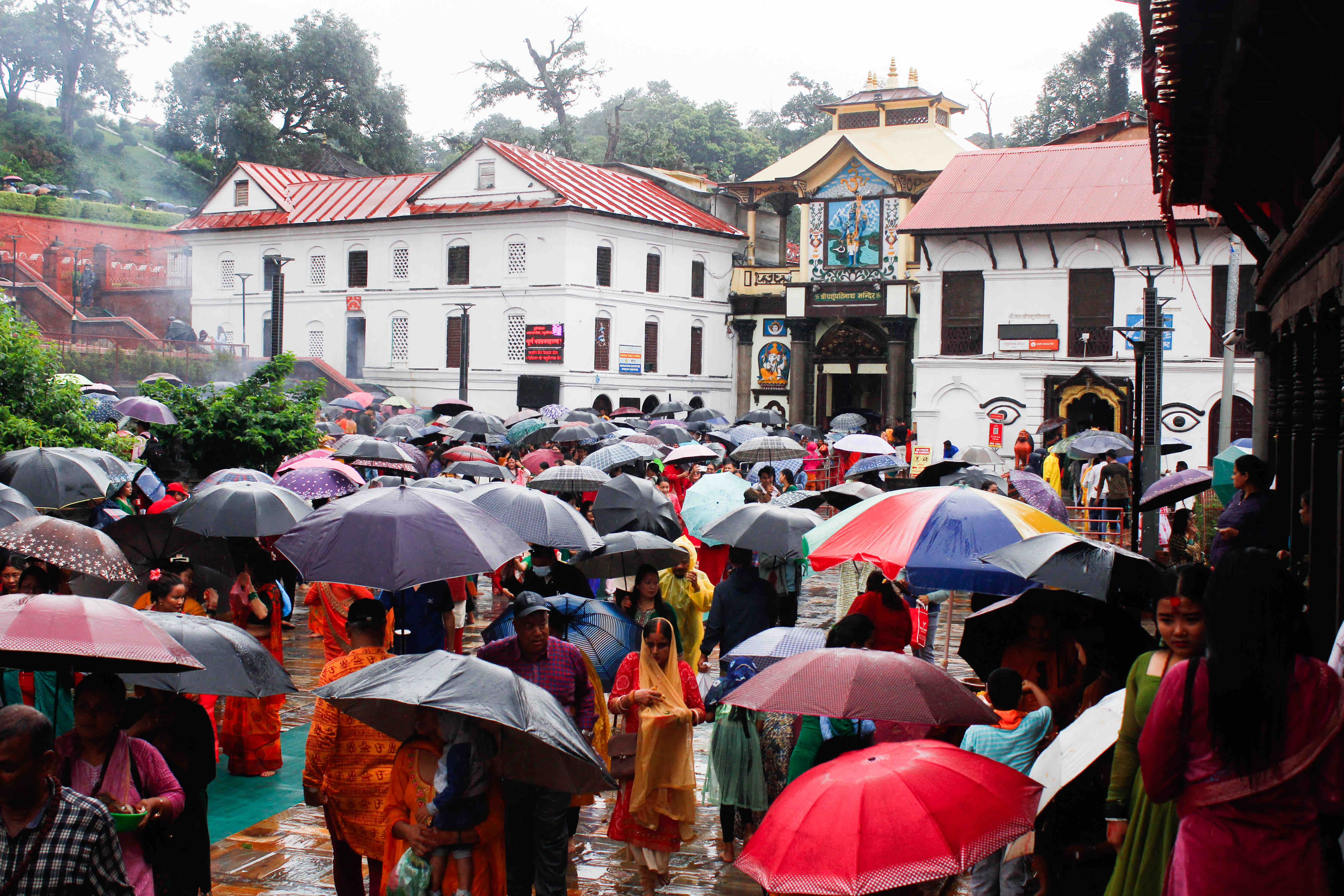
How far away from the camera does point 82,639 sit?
4879mm

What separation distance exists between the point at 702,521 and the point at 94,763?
7.88 meters

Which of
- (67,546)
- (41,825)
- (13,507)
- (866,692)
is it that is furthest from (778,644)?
(13,507)

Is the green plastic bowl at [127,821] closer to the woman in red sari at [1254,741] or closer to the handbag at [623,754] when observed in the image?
the handbag at [623,754]

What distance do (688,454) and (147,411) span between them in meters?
7.35

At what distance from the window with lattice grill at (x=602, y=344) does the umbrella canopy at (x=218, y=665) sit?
35.6 metres

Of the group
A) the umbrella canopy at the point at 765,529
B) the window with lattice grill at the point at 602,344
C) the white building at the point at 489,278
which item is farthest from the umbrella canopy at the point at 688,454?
the window with lattice grill at the point at 602,344

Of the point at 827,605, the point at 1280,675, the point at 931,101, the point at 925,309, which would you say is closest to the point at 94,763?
the point at 1280,675

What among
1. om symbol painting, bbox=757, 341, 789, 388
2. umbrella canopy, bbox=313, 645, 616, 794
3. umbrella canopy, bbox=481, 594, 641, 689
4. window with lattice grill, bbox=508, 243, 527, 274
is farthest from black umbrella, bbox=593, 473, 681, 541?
om symbol painting, bbox=757, 341, 789, 388

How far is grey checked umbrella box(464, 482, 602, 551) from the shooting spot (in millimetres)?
9172

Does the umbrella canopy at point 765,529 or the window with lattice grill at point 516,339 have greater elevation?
the window with lattice grill at point 516,339

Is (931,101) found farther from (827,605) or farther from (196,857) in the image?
(196,857)

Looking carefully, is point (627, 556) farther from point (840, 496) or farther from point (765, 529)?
point (840, 496)

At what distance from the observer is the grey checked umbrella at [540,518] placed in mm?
9172

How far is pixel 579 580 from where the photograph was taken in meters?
9.16
